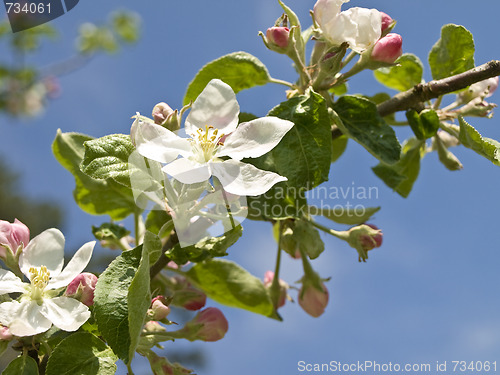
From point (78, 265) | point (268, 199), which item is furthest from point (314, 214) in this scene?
point (78, 265)

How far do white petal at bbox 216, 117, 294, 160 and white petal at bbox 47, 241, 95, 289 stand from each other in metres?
0.37

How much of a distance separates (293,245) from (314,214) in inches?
8.2

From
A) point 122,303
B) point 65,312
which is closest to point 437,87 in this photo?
point 122,303

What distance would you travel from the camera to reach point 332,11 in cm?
127

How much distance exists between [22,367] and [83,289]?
189 mm

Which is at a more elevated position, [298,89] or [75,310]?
[298,89]

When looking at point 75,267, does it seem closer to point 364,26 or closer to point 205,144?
point 205,144

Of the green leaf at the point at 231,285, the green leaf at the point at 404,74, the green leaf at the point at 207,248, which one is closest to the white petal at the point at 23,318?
the green leaf at the point at 207,248

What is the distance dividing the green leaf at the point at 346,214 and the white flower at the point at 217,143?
1.64 feet


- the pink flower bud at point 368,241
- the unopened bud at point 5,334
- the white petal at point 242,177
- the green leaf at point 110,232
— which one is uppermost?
the white petal at point 242,177

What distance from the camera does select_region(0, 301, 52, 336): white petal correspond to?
1106 mm

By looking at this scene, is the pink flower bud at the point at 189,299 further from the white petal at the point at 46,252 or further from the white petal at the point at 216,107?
the white petal at the point at 216,107

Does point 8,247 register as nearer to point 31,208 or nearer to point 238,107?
point 238,107

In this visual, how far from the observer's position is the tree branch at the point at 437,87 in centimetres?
126
